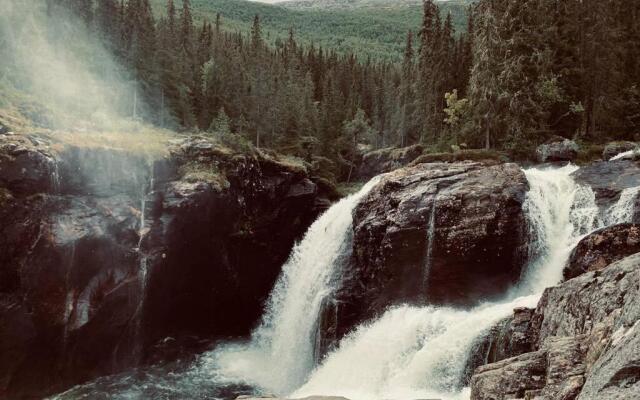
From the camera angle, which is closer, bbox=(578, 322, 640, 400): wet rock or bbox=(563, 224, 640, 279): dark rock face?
bbox=(578, 322, 640, 400): wet rock

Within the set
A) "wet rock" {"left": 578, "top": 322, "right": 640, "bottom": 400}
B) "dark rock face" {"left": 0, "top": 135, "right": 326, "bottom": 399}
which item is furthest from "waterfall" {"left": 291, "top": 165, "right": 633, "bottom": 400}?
"dark rock face" {"left": 0, "top": 135, "right": 326, "bottom": 399}

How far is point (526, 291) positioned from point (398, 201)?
7651mm

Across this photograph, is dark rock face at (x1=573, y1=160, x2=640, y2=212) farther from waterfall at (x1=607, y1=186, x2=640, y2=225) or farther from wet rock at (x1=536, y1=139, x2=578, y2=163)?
wet rock at (x1=536, y1=139, x2=578, y2=163)

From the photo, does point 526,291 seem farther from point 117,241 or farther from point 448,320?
point 117,241

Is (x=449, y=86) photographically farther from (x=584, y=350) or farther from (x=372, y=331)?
(x=584, y=350)

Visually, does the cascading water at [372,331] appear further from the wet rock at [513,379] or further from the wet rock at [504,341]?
the wet rock at [513,379]

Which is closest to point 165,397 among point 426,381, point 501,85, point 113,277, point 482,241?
point 113,277

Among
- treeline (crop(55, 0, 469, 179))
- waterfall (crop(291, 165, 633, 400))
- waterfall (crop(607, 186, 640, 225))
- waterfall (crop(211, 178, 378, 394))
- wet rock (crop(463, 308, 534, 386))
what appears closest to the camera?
wet rock (crop(463, 308, 534, 386))

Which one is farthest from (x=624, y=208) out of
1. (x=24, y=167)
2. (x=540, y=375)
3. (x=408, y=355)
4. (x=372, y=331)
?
(x=24, y=167)

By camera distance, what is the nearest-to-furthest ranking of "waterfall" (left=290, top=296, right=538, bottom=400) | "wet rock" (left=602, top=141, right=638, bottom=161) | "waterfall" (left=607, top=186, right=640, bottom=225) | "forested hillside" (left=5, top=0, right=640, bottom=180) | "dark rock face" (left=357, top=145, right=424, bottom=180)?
"waterfall" (left=290, top=296, right=538, bottom=400) → "waterfall" (left=607, top=186, right=640, bottom=225) → "wet rock" (left=602, top=141, right=638, bottom=161) → "forested hillside" (left=5, top=0, right=640, bottom=180) → "dark rock face" (left=357, top=145, right=424, bottom=180)

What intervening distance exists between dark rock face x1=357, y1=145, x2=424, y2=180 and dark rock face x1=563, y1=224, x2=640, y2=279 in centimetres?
4045

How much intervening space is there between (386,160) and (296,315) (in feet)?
130

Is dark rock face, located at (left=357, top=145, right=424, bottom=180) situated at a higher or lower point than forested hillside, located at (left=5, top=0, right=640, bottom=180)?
lower

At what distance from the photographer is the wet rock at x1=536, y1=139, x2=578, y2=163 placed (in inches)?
1369
